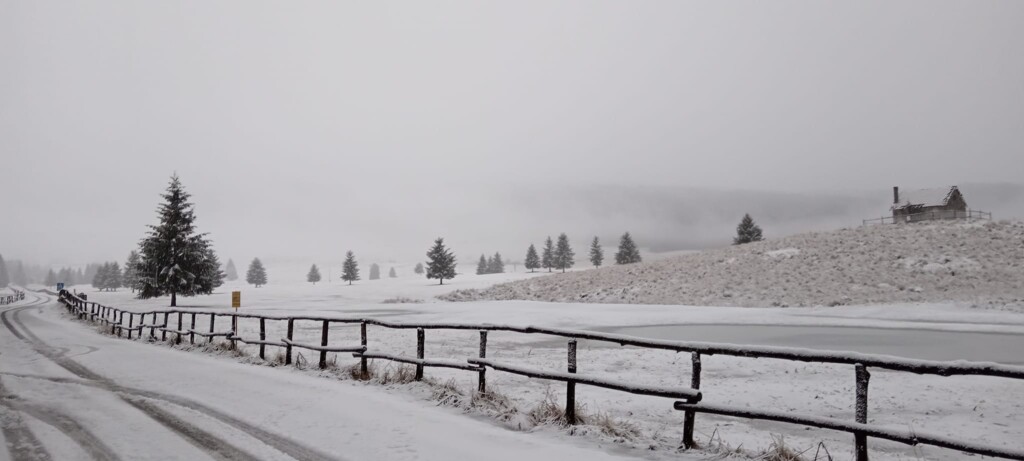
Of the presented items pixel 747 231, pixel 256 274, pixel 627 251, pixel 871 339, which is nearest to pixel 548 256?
pixel 627 251

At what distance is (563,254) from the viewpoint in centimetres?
10169

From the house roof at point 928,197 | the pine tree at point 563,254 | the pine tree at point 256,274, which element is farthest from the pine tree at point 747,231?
the pine tree at point 256,274

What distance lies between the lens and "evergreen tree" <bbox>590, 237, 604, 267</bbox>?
334 feet

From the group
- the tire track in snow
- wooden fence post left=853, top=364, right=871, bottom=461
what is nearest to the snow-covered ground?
wooden fence post left=853, top=364, right=871, bottom=461

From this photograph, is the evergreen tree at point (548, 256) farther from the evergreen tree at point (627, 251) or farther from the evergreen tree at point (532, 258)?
the evergreen tree at point (627, 251)

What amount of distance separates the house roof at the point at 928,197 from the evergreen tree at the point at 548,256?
58100 millimetres

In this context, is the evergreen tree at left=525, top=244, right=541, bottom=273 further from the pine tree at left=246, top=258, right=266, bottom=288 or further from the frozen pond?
the frozen pond

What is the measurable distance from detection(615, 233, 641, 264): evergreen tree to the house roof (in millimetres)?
37474

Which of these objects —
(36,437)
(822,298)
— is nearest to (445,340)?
(36,437)

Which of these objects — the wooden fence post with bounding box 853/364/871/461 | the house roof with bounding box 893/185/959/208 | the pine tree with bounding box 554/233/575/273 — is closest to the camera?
the wooden fence post with bounding box 853/364/871/461

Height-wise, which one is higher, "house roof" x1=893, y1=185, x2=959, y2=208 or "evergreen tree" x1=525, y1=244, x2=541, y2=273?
"house roof" x1=893, y1=185, x2=959, y2=208

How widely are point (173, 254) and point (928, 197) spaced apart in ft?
253

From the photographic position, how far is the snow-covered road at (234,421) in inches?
221

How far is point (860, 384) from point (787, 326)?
19499 millimetres
